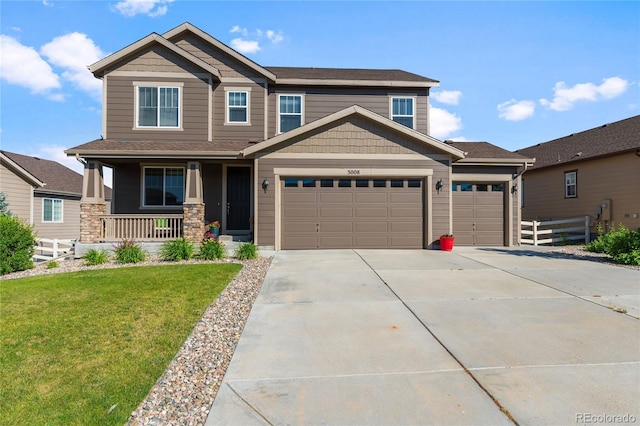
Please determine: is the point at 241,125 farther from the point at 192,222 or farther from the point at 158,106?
the point at 192,222

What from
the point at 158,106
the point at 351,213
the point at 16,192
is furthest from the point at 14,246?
the point at 351,213

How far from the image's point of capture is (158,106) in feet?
42.9

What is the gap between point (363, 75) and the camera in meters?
15.3

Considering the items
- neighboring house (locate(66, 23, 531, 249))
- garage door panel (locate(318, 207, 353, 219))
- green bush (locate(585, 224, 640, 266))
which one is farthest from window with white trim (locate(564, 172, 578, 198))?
garage door panel (locate(318, 207, 353, 219))

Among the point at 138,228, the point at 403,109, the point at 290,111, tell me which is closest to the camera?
the point at 138,228

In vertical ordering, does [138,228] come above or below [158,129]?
below

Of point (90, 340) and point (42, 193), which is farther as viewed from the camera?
point (42, 193)

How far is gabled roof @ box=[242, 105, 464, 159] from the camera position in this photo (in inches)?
454

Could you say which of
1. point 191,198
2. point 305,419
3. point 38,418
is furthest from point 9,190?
point 305,419

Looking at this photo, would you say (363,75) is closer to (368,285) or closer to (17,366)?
(368,285)

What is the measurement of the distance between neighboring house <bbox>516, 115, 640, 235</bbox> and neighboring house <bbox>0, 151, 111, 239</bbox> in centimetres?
2444

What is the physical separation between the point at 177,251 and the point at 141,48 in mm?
8501

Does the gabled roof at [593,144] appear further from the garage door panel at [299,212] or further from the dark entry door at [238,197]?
the dark entry door at [238,197]

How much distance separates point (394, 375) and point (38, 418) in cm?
305
